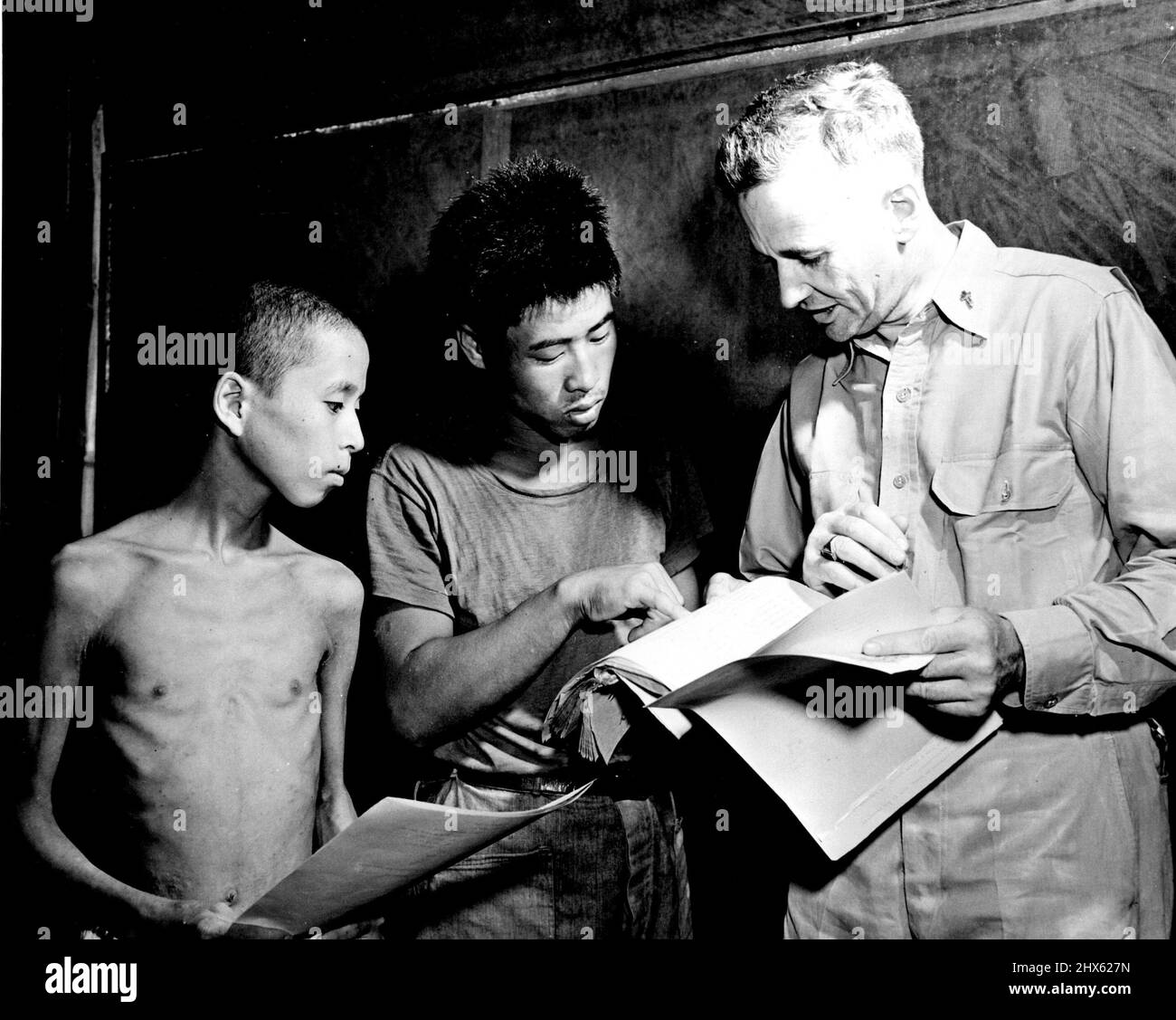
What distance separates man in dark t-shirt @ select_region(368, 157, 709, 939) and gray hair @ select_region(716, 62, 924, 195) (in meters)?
0.26

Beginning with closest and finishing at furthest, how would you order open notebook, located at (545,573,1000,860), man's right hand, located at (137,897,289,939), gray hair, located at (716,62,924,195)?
open notebook, located at (545,573,1000,860), gray hair, located at (716,62,924,195), man's right hand, located at (137,897,289,939)

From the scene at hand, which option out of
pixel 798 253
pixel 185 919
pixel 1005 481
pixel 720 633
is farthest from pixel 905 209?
pixel 185 919

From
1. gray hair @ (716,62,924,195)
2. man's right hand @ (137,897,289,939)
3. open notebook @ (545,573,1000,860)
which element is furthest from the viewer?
man's right hand @ (137,897,289,939)

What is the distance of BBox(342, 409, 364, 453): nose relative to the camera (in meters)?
1.48

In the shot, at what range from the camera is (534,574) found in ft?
4.78

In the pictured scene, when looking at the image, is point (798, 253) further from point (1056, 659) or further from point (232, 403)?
point (232, 403)

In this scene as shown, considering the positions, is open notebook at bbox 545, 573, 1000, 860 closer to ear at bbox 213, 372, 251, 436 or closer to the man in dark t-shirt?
the man in dark t-shirt

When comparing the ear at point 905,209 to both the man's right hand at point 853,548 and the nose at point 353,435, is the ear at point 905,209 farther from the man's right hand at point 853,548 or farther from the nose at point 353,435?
the nose at point 353,435

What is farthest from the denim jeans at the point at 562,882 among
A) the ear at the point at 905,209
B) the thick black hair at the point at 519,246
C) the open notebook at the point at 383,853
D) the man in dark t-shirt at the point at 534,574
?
the ear at the point at 905,209

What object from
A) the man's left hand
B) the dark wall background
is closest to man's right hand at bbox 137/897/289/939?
the dark wall background
